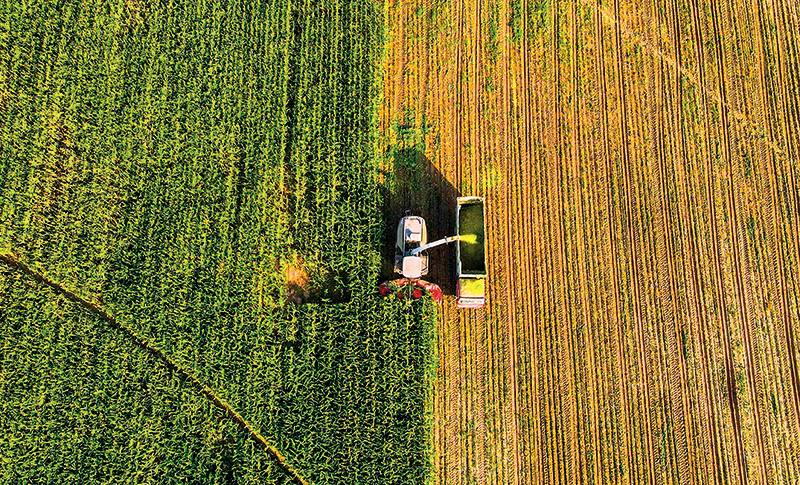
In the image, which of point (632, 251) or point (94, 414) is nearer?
point (94, 414)

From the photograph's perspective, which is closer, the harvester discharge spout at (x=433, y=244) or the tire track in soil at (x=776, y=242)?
the harvester discharge spout at (x=433, y=244)

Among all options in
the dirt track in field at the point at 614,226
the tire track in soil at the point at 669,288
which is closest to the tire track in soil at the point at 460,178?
the dirt track in field at the point at 614,226

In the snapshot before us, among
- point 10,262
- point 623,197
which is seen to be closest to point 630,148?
point 623,197

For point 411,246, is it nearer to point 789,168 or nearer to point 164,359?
point 164,359

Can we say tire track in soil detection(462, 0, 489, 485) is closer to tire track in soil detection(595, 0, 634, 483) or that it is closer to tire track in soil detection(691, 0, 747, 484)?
tire track in soil detection(595, 0, 634, 483)

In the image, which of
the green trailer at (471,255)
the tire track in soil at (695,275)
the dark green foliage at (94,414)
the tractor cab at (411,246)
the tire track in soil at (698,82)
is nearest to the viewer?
the dark green foliage at (94,414)

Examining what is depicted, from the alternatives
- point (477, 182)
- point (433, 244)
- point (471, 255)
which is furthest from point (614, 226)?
point (433, 244)

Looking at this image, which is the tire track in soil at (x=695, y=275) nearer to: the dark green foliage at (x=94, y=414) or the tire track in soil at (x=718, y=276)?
the tire track in soil at (x=718, y=276)
